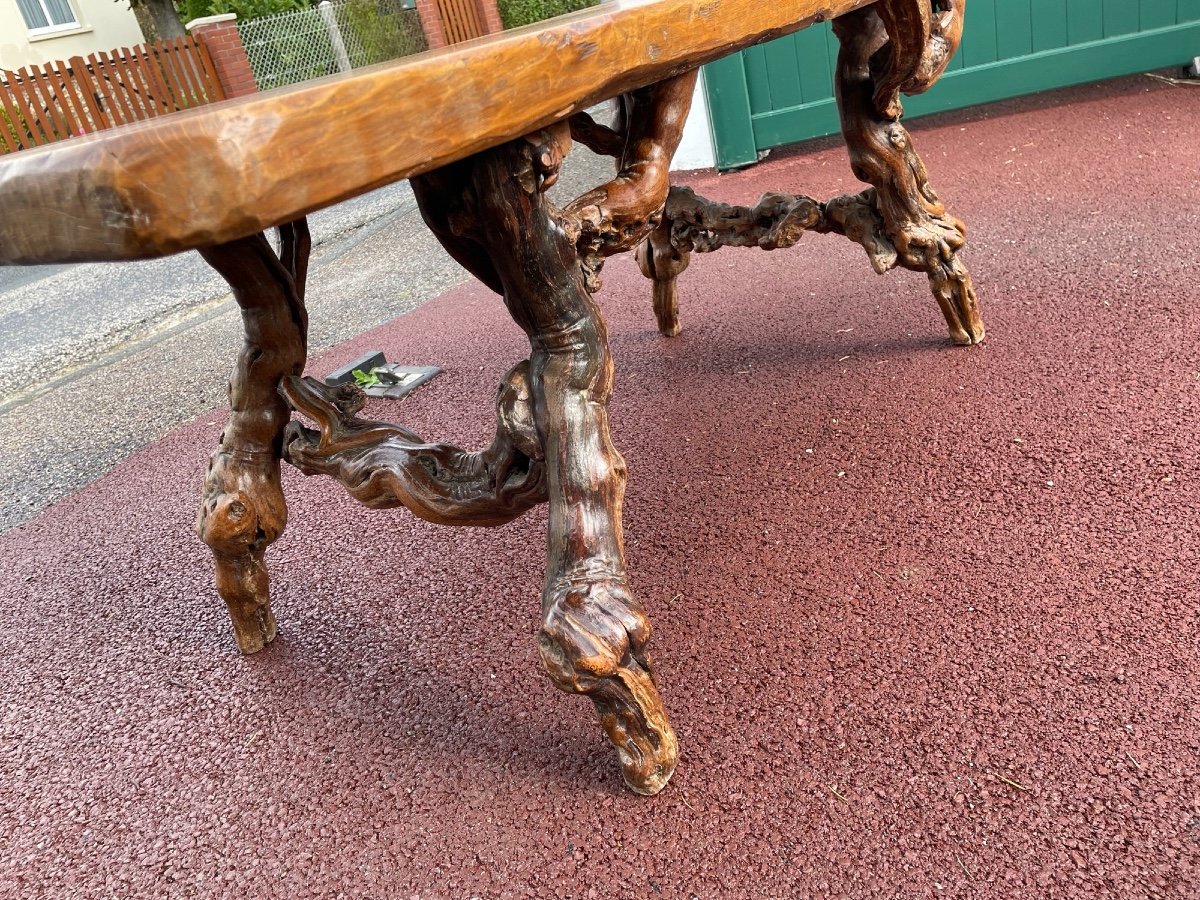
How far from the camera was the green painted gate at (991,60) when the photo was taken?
3.92 m

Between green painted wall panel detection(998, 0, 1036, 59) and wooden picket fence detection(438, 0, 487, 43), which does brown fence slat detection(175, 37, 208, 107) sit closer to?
wooden picket fence detection(438, 0, 487, 43)

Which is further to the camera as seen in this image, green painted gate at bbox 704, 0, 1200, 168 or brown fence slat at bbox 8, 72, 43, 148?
brown fence slat at bbox 8, 72, 43, 148

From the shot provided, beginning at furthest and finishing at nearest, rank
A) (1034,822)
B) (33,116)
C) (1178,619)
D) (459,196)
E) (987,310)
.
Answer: (33,116) → (987,310) → (1178,619) → (459,196) → (1034,822)

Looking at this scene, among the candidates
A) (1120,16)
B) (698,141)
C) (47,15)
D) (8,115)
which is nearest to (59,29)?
(47,15)

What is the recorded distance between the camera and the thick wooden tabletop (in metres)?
0.57

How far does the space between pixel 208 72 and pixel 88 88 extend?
1.30 metres

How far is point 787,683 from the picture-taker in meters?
1.20

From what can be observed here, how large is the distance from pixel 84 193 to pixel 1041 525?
1327mm

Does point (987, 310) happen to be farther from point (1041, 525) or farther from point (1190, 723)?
point (1190, 723)

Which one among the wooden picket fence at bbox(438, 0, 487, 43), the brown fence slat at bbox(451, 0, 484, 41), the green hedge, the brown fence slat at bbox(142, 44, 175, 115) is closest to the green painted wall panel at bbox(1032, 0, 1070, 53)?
the brown fence slat at bbox(142, 44, 175, 115)

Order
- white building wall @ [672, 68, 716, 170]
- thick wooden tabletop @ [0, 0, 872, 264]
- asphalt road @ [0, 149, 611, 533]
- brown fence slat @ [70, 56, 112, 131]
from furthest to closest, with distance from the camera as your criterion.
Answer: brown fence slat @ [70, 56, 112, 131], white building wall @ [672, 68, 716, 170], asphalt road @ [0, 149, 611, 533], thick wooden tabletop @ [0, 0, 872, 264]

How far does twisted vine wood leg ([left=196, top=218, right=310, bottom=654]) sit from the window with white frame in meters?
15.6

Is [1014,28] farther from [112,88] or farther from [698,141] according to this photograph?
[112,88]

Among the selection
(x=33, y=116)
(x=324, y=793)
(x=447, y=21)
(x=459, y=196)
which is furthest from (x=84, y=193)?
(x=447, y=21)
